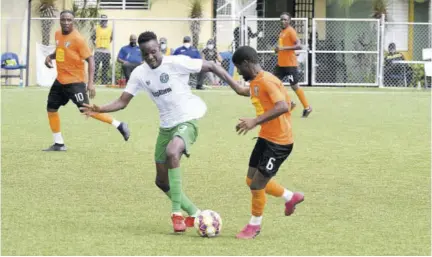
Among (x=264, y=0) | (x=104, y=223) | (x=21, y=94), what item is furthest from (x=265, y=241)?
(x=264, y=0)

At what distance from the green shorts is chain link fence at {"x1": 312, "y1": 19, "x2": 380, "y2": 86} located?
81.3ft

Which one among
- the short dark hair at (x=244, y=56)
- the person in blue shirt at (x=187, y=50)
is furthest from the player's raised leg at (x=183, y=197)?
the person in blue shirt at (x=187, y=50)

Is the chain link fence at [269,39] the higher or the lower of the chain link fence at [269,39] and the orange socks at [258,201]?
the higher

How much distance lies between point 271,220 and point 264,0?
2992 cm

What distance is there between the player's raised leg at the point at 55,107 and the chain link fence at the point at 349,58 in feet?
62.7

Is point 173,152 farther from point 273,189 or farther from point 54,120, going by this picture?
point 54,120

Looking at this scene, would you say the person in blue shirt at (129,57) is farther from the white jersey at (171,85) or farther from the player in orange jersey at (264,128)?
the player in orange jersey at (264,128)

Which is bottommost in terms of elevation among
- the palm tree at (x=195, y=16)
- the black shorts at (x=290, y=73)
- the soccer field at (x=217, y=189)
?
the soccer field at (x=217, y=189)

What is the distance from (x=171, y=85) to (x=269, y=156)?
1.16m

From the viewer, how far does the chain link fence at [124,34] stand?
33250 mm

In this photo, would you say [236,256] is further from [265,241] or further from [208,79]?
[208,79]

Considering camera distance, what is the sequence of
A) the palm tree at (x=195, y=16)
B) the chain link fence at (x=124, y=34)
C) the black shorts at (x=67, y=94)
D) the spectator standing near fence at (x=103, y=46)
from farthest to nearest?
1. the palm tree at (x=195, y=16)
2. the chain link fence at (x=124, y=34)
3. the spectator standing near fence at (x=103, y=46)
4. the black shorts at (x=67, y=94)

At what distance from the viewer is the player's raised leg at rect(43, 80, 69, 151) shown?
15562 millimetres

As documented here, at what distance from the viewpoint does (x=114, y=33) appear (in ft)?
113
